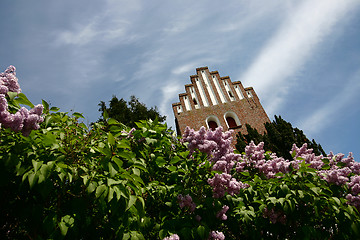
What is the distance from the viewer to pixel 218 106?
47.4 ft

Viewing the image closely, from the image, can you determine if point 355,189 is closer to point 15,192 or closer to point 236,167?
point 236,167

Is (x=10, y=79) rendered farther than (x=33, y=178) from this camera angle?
Yes

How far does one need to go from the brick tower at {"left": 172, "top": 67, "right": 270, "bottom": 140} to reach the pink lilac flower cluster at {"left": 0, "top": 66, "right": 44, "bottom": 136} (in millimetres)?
11384

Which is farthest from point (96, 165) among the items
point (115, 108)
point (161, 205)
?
point (115, 108)

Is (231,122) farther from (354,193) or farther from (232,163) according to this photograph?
(232,163)

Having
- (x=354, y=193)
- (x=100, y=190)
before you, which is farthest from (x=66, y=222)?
(x=354, y=193)

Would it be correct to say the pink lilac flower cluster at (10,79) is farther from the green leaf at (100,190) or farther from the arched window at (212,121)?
the arched window at (212,121)

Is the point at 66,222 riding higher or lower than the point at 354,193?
higher

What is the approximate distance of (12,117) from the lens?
4.73ft

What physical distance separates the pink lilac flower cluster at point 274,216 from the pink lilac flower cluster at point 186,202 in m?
0.86

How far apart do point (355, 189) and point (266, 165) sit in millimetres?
997

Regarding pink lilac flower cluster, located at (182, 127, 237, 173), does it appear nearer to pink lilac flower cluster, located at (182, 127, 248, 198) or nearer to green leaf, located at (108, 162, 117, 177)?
pink lilac flower cluster, located at (182, 127, 248, 198)

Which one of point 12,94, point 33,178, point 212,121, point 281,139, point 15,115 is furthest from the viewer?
point 212,121

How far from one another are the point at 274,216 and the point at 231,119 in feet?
40.4
